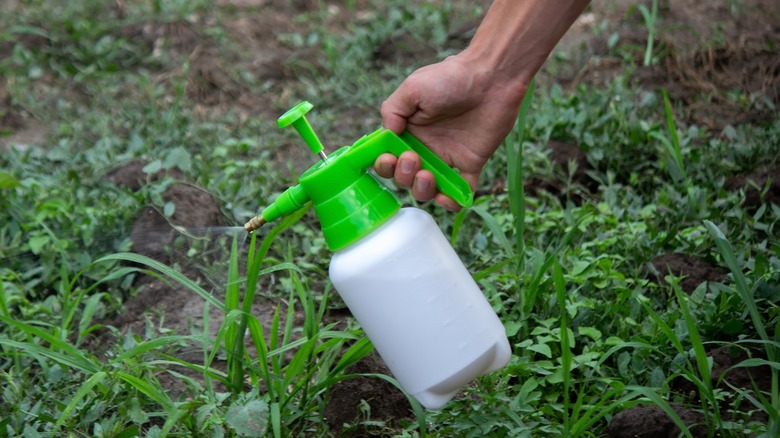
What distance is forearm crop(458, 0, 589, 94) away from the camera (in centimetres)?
186

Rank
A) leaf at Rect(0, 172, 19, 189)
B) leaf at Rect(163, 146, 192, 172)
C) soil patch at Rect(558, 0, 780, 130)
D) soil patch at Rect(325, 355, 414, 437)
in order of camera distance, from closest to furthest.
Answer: soil patch at Rect(325, 355, 414, 437)
leaf at Rect(0, 172, 19, 189)
leaf at Rect(163, 146, 192, 172)
soil patch at Rect(558, 0, 780, 130)

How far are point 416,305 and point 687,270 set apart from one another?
3.26 ft

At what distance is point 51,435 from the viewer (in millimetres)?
1897

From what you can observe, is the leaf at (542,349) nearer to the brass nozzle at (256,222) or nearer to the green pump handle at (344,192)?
the green pump handle at (344,192)

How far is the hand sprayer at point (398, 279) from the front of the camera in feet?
5.51

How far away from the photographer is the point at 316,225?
2871mm

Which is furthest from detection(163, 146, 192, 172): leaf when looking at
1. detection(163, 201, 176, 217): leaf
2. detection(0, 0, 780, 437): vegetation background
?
detection(163, 201, 176, 217): leaf

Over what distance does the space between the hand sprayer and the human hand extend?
0.11m

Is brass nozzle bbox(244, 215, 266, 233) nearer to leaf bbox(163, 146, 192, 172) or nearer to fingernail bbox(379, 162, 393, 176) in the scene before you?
fingernail bbox(379, 162, 393, 176)

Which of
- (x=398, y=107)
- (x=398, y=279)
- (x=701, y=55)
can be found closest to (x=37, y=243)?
(x=398, y=107)

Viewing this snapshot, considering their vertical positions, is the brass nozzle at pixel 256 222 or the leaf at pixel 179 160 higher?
A: the leaf at pixel 179 160

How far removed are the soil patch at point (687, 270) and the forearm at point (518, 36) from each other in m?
0.73

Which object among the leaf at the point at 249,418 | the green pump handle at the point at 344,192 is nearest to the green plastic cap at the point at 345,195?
the green pump handle at the point at 344,192

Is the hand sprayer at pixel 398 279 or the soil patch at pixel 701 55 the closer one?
the hand sprayer at pixel 398 279
